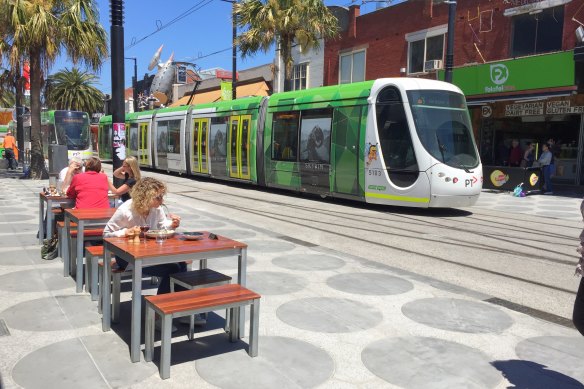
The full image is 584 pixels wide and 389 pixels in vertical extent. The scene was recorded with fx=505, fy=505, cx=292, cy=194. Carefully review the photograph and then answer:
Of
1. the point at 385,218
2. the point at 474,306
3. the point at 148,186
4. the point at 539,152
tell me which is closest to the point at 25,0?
the point at 385,218

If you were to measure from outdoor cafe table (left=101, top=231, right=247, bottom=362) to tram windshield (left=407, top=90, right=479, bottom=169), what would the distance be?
8.06 metres

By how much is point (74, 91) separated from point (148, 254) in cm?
5243

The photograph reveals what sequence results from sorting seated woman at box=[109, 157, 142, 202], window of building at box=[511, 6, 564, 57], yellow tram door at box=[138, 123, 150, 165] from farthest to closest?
1. yellow tram door at box=[138, 123, 150, 165]
2. window of building at box=[511, 6, 564, 57]
3. seated woman at box=[109, 157, 142, 202]

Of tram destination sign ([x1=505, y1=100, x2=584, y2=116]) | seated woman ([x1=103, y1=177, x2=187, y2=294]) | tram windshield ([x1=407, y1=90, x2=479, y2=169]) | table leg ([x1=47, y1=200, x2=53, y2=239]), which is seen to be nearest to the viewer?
seated woman ([x1=103, y1=177, x2=187, y2=294])

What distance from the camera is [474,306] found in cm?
512

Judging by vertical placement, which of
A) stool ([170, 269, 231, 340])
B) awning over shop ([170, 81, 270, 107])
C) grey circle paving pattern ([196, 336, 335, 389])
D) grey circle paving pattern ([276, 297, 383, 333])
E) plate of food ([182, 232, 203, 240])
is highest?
awning over shop ([170, 81, 270, 107])

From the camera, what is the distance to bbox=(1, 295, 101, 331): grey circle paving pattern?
4.37 metres

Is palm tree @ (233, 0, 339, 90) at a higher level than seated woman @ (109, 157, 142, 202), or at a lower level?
higher

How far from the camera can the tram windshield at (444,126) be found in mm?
11341

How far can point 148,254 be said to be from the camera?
370cm

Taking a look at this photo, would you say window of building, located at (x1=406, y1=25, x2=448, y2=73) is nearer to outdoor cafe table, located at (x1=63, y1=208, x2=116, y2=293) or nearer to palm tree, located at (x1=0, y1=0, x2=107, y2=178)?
palm tree, located at (x1=0, y1=0, x2=107, y2=178)

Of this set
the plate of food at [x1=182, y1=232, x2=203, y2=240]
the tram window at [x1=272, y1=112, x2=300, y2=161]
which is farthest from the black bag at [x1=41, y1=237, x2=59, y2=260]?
the tram window at [x1=272, y1=112, x2=300, y2=161]

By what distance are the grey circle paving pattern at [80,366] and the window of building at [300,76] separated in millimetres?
25733

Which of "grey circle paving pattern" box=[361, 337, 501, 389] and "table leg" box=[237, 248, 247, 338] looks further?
"table leg" box=[237, 248, 247, 338]
